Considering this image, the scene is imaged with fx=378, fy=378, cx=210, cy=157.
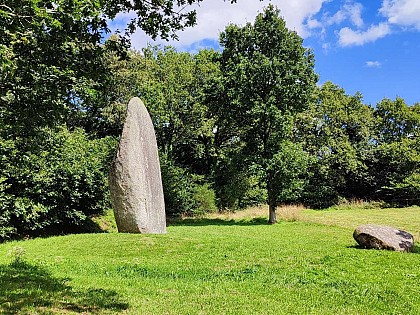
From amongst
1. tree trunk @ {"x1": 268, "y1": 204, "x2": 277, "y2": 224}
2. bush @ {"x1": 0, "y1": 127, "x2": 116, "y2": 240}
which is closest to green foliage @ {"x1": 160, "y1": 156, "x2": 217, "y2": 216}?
tree trunk @ {"x1": 268, "y1": 204, "x2": 277, "y2": 224}

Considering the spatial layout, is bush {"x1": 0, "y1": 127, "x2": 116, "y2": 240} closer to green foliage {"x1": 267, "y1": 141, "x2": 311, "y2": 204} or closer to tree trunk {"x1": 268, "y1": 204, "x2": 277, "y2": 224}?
tree trunk {"x1": 268, "y1": 204, "x2": 277, "y2": 224}

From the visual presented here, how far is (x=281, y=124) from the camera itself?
22062 mm

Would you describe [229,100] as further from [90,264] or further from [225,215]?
[90,264]

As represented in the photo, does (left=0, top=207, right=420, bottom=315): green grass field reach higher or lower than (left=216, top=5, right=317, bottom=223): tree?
lower

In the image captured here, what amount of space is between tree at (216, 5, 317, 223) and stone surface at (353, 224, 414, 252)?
10.2m

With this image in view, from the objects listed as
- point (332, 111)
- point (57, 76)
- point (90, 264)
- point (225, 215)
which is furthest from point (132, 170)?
point (332, 111)

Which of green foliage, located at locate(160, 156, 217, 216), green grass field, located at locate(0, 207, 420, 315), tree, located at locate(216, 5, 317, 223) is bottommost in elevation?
green grass field, located at locate(0, 207, 420, 315)

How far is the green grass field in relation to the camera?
242 inches

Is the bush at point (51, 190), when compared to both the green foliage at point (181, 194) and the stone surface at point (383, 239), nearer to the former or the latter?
the green foliage at point (181, 194)

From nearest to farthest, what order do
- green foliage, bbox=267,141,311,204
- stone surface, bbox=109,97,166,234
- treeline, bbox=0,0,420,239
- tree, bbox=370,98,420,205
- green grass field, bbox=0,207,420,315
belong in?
1. green grass field, bbox=0,207,420,315
2. treeline, bbox=0,0,420,239
3. stone surface, bbox=109,97,166,234
4. green foliage, bbox=267,141,311,204
5. tree, bbox=370,98,420,205

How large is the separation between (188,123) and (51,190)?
15.6 meters

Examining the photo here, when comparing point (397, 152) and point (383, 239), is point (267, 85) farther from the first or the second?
point (397, 152)

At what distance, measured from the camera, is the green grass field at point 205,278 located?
615 centimetres

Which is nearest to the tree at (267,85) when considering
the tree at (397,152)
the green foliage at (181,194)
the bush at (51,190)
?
the green foliage at (181,194)
